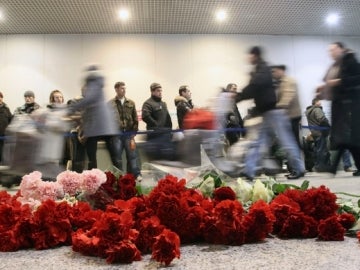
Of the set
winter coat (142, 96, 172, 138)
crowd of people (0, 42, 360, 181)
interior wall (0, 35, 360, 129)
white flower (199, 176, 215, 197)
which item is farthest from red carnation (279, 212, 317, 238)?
interior wall (0, 35, 360, 129)

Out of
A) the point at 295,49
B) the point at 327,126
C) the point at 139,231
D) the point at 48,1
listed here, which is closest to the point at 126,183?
the point at 139,231

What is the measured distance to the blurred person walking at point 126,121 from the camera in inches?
209

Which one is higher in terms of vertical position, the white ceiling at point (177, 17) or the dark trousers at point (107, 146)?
the white ceiling at point (177, 17)

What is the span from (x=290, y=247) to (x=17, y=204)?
0.89m

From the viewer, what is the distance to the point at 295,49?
373 inches

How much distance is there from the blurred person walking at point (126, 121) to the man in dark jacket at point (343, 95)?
2.36 m

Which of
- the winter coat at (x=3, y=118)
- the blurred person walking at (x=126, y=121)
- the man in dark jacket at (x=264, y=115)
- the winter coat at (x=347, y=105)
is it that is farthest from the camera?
the winter coat at (x=3, y=118)

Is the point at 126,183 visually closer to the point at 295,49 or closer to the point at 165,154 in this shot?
the point at 165,154

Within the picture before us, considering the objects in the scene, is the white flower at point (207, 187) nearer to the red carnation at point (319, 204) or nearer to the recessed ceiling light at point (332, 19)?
the red carnation at point (319, 204)

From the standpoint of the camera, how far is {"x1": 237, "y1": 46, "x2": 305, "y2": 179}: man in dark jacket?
14.8ft

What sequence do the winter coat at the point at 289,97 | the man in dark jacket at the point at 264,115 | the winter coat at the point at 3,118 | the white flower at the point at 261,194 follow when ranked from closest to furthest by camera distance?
the white flower at the point at 261,194, the man in dark jacket at the point at 264,115, the winter coat at the point at 289,97, the winter coat at the point at 3,118

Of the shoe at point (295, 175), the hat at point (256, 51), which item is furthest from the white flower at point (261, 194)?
the shoe at point (295, 175)

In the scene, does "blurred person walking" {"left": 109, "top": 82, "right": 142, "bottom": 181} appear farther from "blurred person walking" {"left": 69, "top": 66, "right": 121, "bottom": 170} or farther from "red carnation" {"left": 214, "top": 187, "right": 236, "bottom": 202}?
"red carnation" {"left": 214, "top": 187, "right": 236, "bottom": 202}

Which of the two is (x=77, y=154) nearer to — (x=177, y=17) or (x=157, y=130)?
(x=157, y=130)
